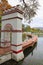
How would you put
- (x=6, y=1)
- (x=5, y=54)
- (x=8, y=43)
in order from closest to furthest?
(x=5, y=54), (x=8, y=43), (x=6, y=1)

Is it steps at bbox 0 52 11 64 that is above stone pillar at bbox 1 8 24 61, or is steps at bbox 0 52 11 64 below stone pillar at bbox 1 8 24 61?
below

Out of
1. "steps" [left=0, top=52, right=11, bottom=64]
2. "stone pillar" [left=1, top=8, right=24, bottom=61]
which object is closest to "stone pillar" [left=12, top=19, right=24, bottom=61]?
"stone pillar" [left=1, top=8, right=24, bottom=61]

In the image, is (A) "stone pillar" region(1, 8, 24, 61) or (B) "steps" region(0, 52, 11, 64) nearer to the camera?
(B) "steps" region(0, 52, 11, 64)

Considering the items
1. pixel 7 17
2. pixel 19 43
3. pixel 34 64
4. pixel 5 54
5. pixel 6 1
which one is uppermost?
pixel 6 1

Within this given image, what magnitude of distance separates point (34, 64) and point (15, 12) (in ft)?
10.5

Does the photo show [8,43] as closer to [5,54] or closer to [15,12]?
[5,54]

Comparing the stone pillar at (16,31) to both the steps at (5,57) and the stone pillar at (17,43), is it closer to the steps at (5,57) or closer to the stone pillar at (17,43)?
the stone pillar at (17,43)

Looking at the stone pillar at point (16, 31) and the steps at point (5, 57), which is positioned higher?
the stone pillar at point (16, 31)

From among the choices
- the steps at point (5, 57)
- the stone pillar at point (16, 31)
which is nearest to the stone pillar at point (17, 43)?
the stone pillar at point (16, 31)

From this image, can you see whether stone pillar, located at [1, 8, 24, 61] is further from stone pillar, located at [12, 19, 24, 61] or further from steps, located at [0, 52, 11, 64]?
steps, located at [0, 52, 11, 64]

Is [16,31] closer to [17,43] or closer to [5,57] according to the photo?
[17,43]

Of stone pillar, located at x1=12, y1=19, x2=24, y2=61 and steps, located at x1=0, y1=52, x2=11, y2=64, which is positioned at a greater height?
stone pillar, located at x1=12, y1=19, x2=24, y2=61

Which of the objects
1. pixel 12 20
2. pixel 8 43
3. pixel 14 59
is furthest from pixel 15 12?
pixel 14 59

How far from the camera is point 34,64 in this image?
6816mm
